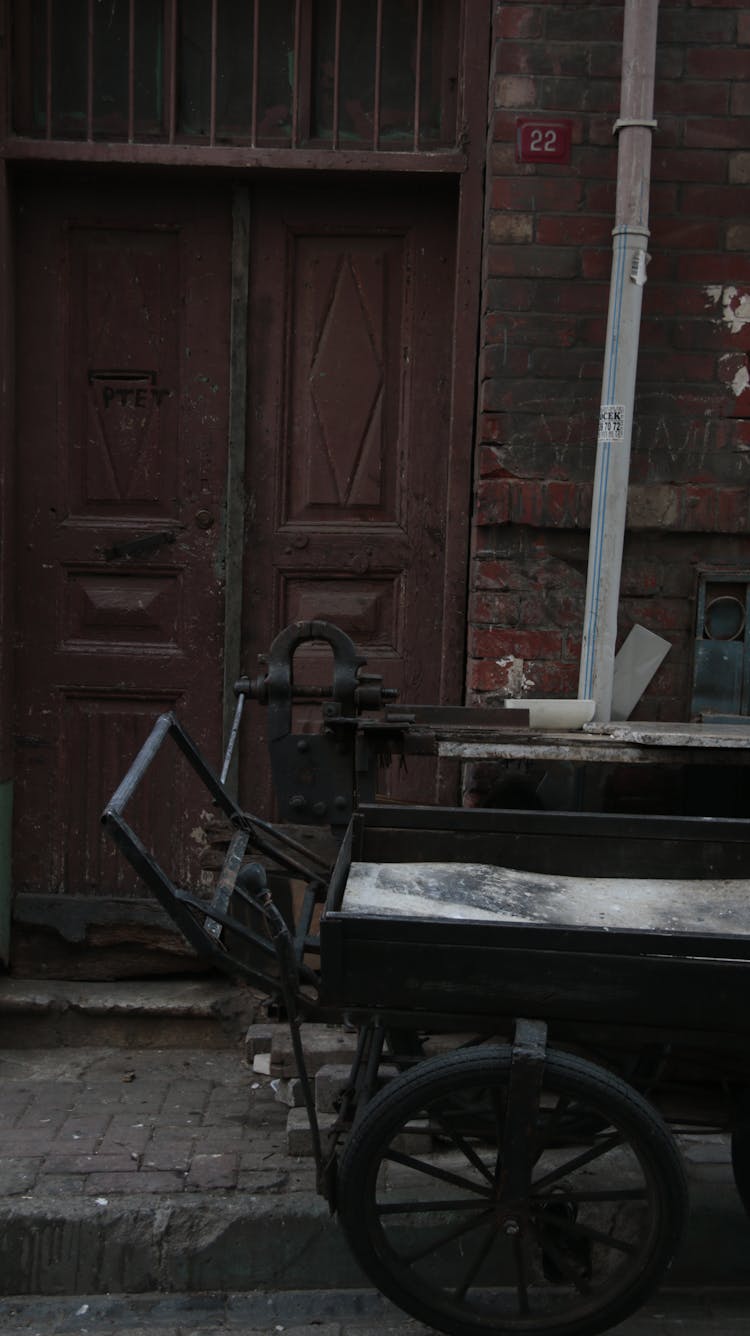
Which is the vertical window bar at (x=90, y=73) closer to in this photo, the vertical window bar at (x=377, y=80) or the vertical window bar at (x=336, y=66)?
the vertical window bar at (x=336, y=66)

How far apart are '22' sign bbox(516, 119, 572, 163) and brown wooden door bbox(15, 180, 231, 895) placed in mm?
1023

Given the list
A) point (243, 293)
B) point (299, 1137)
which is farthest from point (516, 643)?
point (299, 1137)

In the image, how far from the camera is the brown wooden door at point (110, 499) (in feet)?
14.3

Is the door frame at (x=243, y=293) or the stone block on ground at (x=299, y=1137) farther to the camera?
the door frame at (x=243, y=293)

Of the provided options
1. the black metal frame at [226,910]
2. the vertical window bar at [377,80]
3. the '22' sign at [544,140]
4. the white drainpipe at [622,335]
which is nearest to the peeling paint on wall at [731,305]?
the white drainpipe at [622,335]

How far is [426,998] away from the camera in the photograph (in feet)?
8.11

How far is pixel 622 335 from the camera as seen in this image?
3840 millimetres

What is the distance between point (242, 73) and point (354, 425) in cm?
120

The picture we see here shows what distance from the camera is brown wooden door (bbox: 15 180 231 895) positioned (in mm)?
4363

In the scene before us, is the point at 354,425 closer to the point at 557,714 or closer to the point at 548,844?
the point at 557,714

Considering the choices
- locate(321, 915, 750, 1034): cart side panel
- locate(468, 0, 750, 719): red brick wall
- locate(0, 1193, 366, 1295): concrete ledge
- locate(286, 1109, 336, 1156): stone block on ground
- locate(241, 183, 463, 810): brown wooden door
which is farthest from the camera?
locate(241, 183, 463, 810): brown wooden door

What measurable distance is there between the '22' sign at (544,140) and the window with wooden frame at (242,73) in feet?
1.12

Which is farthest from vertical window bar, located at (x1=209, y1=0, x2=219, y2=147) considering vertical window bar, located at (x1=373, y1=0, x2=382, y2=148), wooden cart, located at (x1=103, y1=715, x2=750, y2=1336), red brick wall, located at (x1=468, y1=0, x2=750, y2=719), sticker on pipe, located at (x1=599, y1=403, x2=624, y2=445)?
wooden cart, located at (x1=103, y1=715, x2=750, y2=1336)

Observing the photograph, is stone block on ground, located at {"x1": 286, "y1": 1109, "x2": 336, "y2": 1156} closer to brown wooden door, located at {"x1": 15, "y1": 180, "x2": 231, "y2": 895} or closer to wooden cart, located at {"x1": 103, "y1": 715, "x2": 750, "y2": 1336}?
wooden cart, located at {"x1": 103, "y1": 715, "x2": 750, "y2": 1336}
